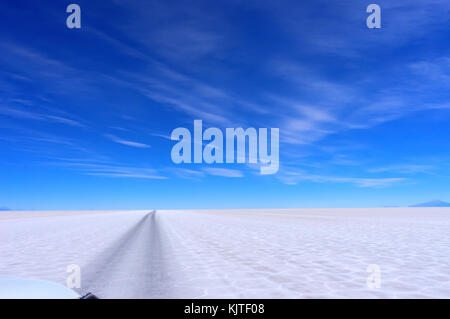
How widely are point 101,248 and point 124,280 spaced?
18.4ft

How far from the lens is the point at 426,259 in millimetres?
8477

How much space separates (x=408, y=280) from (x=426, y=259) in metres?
3.04

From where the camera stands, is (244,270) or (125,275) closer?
(125,275)

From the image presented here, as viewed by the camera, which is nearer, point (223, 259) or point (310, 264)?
point (310, 264)
